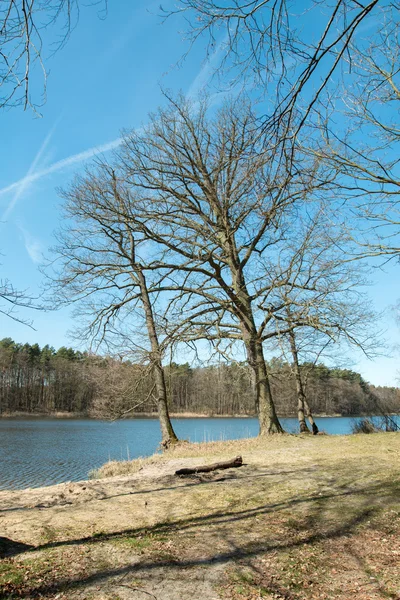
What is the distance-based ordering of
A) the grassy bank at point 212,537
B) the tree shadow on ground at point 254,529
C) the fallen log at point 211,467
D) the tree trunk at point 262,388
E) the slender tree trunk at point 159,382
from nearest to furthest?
the grassy bank at point 212,537, the tree shadow on ground at point 254,529, the fallen log at point 211,467, the tree trunk at point 262,388, the slender tree trunk at point 159,382

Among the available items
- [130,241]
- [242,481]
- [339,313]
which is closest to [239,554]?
[242,481]

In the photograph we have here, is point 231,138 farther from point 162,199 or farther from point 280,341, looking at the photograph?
point 280,341

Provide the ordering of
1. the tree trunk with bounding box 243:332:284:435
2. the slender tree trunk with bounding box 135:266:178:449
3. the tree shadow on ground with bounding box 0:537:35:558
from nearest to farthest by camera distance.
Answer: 1. the tree shadow on ground with bounding box 0:537:35:558
2. the tree trunk with bounding box 243:332:284:435
3. the slender tree trunk with bounding box 135:266:178:449

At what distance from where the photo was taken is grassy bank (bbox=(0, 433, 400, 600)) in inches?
129

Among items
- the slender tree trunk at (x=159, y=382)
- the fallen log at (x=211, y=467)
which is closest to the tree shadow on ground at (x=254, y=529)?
the fallen log at (x=211, y=467)

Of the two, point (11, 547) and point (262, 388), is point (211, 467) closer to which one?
point (11, 547)

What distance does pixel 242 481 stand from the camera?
22.9ft

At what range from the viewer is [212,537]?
4328 mm

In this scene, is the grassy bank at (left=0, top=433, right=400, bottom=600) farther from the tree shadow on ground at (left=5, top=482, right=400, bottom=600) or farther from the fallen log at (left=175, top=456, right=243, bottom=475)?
the fallen log at (left=175, top=456, right=243, bottom=475)

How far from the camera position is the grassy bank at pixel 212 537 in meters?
3.28

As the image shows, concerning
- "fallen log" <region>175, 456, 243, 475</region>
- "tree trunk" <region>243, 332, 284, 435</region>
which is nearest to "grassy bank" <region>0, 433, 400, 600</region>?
"fallen log" <region>175, 456, 243, 475</region>

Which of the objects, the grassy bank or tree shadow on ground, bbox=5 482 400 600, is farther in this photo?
tree shadow on ground, bbox=5 482 400 600

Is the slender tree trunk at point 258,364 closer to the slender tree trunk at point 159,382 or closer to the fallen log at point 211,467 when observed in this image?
the slender tree trunk at point 159,382

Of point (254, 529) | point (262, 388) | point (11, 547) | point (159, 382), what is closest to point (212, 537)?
point (254, 529)
